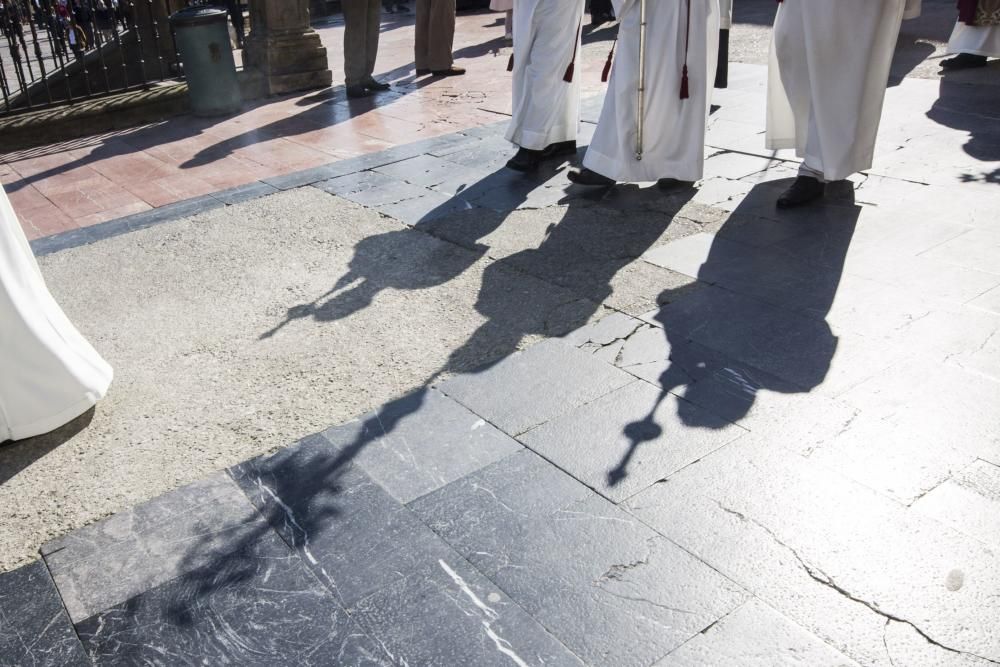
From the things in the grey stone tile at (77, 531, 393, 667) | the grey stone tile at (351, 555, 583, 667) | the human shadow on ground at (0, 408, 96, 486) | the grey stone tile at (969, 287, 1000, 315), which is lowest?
the human shadow on ground at (0, 408, 96, 486)

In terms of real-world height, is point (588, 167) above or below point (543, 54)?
below

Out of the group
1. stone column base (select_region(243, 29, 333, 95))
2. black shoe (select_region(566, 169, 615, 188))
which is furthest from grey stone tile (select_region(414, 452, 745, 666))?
stone column base (select_region(243, 29, 333, 95))

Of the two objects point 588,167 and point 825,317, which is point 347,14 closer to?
point 588,167

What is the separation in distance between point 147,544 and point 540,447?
133 cm

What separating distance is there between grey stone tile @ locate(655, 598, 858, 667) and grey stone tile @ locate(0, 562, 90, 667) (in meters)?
1.60

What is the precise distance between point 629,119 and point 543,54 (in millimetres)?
998

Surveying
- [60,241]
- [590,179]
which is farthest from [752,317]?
[60,241]

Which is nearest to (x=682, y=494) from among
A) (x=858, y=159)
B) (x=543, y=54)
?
(x=858, y=159)

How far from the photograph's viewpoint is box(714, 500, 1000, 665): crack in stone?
229 cm

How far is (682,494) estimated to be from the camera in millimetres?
2943

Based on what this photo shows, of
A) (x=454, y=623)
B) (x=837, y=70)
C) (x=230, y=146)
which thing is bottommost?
(x=230, y=146)

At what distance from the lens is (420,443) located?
3.35 meters

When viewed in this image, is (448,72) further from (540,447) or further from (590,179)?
(540,447)

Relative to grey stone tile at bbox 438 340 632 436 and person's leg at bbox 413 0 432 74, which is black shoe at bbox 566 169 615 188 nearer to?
grey stone tile at bbox 438 340 632 436
